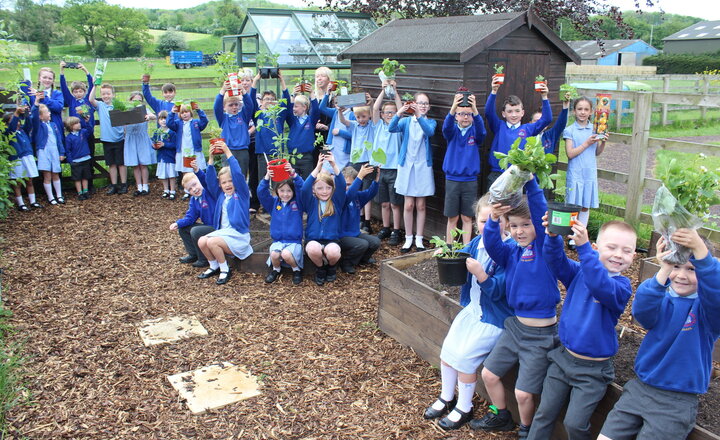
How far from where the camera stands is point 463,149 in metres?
6.16

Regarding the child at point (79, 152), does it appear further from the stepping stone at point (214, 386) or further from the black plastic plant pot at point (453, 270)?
the black plastic plant pot at point (453, 270)

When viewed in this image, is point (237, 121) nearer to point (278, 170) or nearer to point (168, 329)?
point (278, 170)

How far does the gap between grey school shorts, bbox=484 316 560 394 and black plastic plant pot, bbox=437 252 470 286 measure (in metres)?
0.37

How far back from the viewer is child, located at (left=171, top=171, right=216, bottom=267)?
6.13m

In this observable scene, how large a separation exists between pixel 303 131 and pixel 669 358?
19.3 feet

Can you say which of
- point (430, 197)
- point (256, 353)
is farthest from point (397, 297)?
point (430, 197)

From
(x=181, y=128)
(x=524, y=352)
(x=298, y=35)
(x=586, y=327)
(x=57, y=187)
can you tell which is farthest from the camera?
(x=298, y=35)

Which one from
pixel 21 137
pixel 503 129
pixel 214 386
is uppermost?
pixel 503 129

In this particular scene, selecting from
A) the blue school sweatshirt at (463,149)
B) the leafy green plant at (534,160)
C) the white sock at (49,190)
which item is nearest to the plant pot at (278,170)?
the blue school sweatshirt at (463,149)

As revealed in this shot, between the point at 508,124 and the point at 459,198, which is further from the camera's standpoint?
the point at 459,198

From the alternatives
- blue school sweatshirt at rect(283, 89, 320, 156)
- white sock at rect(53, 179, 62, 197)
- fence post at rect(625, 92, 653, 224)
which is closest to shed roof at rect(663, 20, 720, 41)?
fence post at rect(625, 92, 653, 224)

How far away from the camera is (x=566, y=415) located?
2895 mm

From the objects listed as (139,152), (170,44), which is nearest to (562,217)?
(139,152)

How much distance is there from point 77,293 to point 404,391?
354 centimetres
